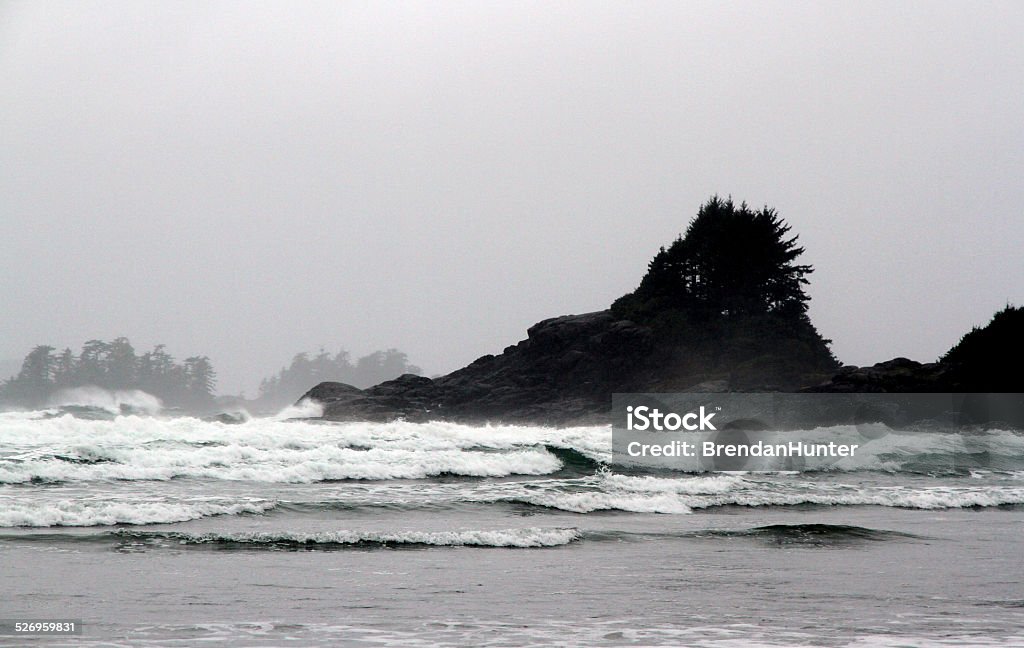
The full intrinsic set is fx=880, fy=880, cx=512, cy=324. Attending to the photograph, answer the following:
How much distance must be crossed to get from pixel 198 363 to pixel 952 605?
104410mm

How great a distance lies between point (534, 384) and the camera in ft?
190

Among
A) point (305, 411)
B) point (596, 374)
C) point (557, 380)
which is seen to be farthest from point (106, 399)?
point (596, 374)

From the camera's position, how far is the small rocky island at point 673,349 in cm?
5147

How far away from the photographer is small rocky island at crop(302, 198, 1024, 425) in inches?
2026

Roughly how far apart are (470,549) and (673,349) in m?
47.1

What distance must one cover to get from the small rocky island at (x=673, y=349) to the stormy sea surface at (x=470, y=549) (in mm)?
24924

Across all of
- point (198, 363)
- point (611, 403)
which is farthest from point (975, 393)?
point (198, 363)

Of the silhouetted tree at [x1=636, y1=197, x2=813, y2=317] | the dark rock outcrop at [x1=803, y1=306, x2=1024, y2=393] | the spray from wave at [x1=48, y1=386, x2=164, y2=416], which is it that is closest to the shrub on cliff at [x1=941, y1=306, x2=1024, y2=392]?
the dark rock outcrop at [x1=803, y1=306, x2=1024, y2=393]

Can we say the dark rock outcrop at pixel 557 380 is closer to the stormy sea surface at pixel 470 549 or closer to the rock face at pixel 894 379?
the rock face at pixel 894 379

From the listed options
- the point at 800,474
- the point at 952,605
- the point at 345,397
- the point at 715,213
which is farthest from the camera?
the point at 715,213

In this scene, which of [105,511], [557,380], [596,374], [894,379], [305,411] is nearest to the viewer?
[105,511]

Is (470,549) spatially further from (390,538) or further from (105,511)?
(105,511)

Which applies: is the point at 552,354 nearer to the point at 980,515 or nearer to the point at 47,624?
the point at 980,515

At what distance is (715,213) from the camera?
2562 inches
